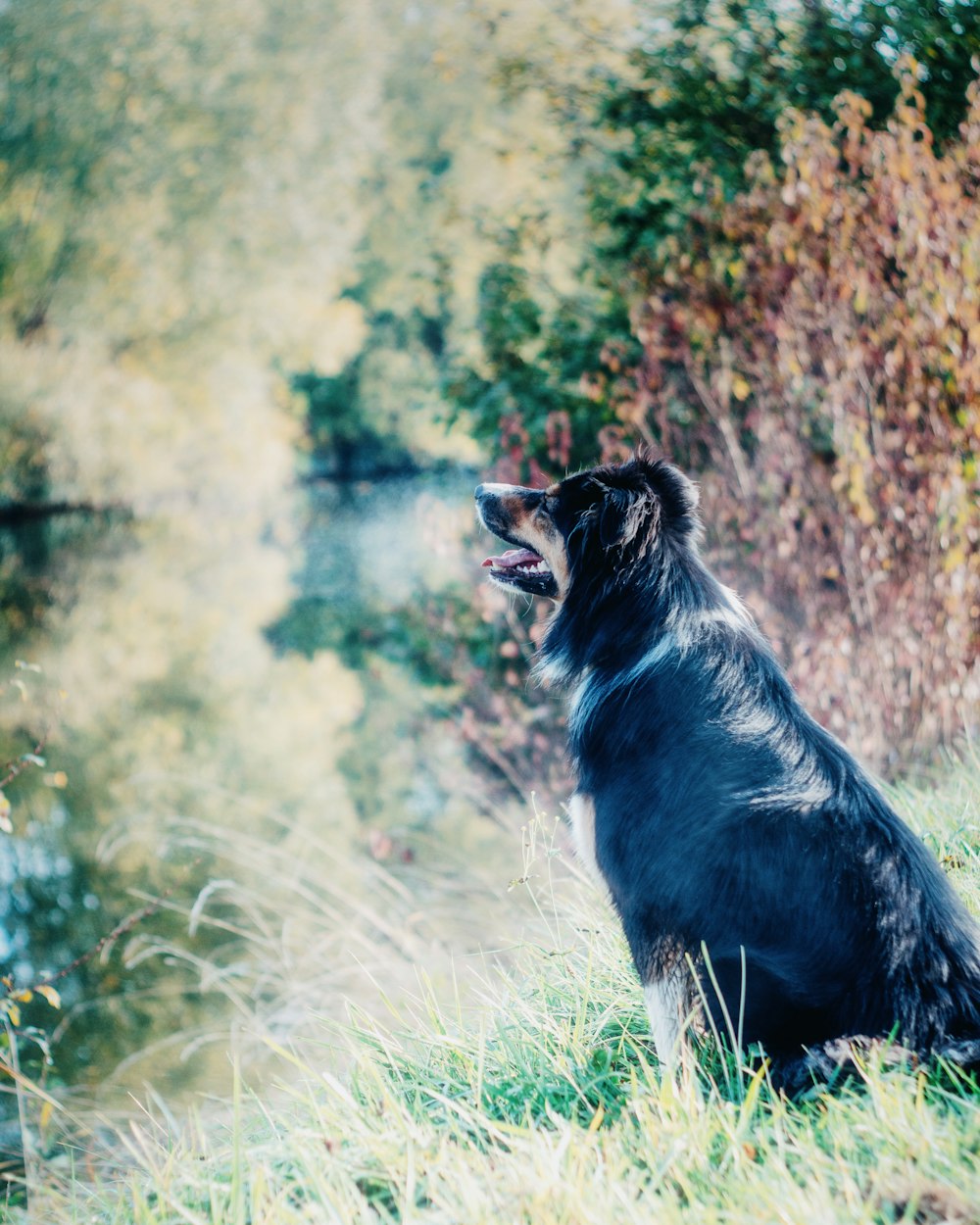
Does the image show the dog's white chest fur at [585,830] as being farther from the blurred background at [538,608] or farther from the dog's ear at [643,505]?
the dog's ear at [643,505]

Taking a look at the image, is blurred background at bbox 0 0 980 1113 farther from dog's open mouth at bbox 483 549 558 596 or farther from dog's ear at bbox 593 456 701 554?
dog's ear at bbox 593 456 701 554

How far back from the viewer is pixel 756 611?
5.56 meters

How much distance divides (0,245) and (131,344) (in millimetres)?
2796

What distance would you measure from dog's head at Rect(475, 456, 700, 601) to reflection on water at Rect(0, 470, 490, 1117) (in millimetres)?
Result: 1783

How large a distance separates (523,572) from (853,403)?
2.52 m

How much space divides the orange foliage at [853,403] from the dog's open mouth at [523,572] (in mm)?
2022

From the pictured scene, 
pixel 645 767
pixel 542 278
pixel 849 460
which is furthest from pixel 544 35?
pixel 645 767

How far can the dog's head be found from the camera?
2945 mm

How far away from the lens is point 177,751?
9.05 m

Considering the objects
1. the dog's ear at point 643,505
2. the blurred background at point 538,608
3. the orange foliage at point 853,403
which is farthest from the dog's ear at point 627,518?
the orange foliage at point 853,403

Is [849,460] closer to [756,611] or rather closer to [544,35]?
[756,611]

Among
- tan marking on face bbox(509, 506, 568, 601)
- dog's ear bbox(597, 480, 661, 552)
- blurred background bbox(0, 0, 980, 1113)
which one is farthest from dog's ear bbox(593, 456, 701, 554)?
blurred background bbox(0, 0, 980, 1113)

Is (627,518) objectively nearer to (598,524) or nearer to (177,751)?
(598,524)

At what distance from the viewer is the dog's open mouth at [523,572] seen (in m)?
3.50
